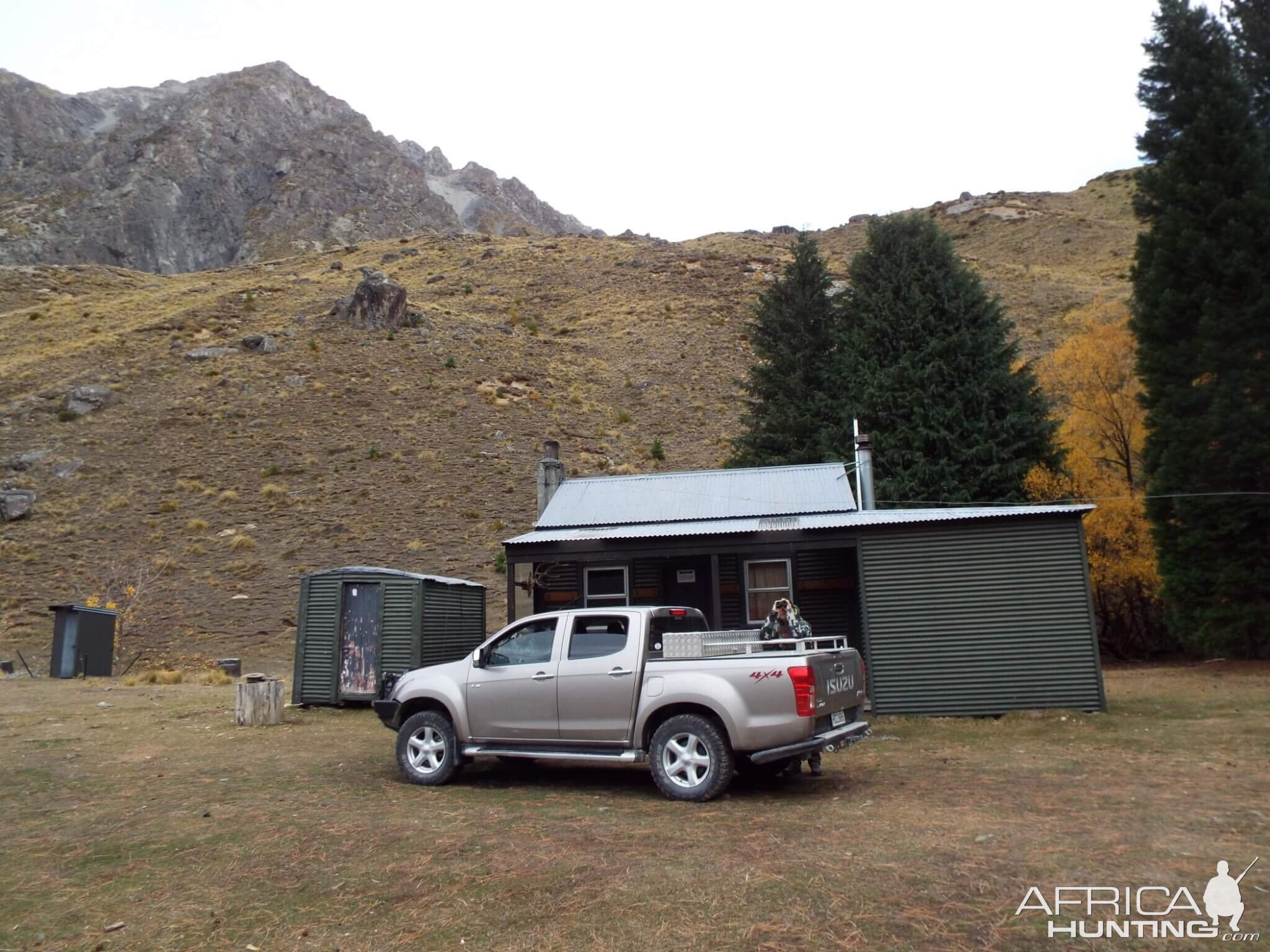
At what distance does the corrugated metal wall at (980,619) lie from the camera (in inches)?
512

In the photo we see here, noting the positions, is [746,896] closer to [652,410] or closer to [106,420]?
[652,410]

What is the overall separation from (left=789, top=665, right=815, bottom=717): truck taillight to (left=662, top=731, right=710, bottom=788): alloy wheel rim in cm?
92

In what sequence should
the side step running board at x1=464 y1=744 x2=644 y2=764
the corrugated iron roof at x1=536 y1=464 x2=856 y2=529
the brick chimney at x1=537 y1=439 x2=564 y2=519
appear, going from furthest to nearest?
the brick chimney at x1=537 y1=439 x2=564 y2=519 < the corrugated iron roof at x1=536 y1=464 x2=856 y2=529 < the side step running board at x1=464 y1=744 x2=644 y2=764

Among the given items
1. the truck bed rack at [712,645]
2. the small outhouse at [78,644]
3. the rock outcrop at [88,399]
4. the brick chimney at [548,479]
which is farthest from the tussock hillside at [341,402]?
the truck bed rack at [712,645]

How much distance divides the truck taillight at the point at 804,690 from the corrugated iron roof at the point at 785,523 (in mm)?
6648

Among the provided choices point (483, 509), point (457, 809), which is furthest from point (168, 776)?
point (483, 509)

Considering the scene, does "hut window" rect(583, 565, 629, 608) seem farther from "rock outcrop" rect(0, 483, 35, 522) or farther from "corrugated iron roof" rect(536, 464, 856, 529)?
"rock outcrop" rect(0, 483, 35, 522)

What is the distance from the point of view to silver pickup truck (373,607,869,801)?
24.4 feet

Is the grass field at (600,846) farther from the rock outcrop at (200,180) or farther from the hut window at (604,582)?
the rock outcrop at (200,180)

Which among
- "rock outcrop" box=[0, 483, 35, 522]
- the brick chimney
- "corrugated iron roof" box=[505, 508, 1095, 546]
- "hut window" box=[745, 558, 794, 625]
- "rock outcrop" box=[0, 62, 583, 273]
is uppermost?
"rock outcrop" box=[0, 62, 583, 273]

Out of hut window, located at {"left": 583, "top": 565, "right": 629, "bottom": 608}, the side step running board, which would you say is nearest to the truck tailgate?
the side step running board

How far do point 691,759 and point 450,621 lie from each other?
30.4ft

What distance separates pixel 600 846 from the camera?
615cm

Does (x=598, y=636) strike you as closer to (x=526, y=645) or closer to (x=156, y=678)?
(x=526, y=645)
